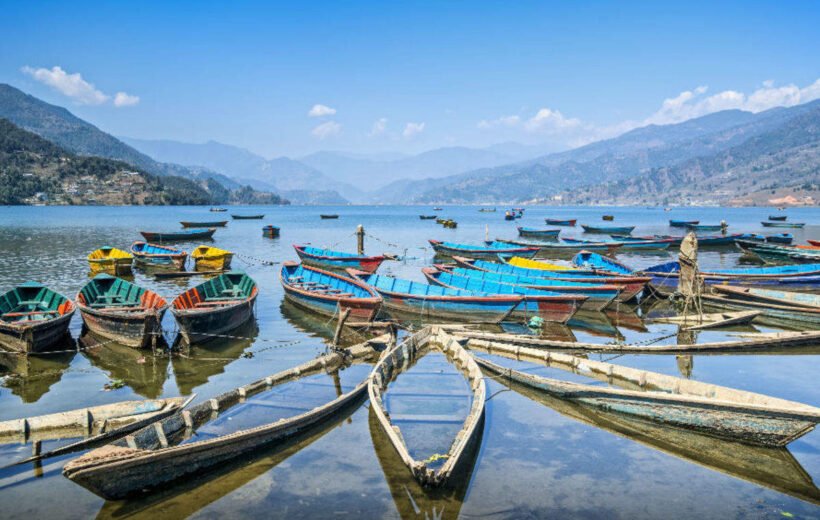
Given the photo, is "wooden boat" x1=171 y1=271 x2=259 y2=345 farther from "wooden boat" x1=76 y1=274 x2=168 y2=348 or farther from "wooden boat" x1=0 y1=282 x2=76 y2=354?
"wooden boat" x1=0 y1=282 x2=76 y2=354

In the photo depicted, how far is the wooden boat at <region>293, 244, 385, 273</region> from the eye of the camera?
33.0 m

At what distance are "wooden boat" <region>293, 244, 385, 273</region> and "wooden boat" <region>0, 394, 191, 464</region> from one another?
22.1 meters

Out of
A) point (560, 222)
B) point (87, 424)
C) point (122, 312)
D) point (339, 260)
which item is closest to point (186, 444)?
point (87, 424)

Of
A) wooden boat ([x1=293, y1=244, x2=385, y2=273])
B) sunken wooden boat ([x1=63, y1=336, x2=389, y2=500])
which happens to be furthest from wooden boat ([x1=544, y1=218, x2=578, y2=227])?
sunken wooden boat ([x1=63, y1=336, x2=389, y2=500])

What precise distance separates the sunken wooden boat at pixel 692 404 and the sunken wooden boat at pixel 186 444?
5.69 meters

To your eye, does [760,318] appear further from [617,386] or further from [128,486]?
Answer: [128,486]

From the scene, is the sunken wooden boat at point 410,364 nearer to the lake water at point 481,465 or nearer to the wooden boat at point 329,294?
the lake water at point 481,465

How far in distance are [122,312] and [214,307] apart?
3154 mm

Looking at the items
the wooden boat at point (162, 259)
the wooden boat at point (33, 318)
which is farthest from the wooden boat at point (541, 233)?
the wooden boat at point (33, 318)

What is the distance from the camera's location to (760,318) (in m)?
23.1

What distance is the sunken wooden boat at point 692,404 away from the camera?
33.7ft

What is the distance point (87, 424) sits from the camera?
1076cm

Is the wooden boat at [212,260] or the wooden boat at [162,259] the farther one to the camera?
the wooden boat at [212,260]

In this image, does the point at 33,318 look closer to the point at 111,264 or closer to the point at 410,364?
the point at 410,364
